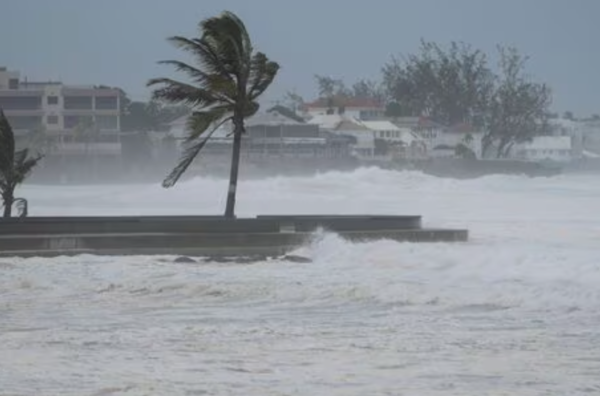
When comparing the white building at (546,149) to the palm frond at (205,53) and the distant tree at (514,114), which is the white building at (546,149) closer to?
the distant tree at (514,114)

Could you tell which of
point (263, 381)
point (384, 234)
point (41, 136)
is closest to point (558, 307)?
point (263, 381)

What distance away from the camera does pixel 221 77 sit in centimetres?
1959

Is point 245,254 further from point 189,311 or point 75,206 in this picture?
point 75,206

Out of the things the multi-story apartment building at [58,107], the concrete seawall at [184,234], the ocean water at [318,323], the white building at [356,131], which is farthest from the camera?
the white building at [356,131]

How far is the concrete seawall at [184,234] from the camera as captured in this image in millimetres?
17156

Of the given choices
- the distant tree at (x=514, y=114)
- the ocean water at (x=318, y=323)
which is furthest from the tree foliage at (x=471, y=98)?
the ocean water at (x=318, y=323)

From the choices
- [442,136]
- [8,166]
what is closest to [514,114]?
[442,136]

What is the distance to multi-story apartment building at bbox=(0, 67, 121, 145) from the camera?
8712 centimetres

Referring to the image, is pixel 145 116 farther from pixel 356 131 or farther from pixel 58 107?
pixel 356 131

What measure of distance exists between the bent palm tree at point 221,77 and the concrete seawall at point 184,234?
5.18 ft

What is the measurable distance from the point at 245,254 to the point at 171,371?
884 centimetres

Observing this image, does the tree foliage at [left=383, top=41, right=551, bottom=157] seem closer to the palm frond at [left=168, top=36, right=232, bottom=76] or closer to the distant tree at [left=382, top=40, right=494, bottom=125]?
the distant tree at [left=382, top=40, right=494, bottom=125]

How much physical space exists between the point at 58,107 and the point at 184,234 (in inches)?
2921

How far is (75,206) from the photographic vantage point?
4322 cm
